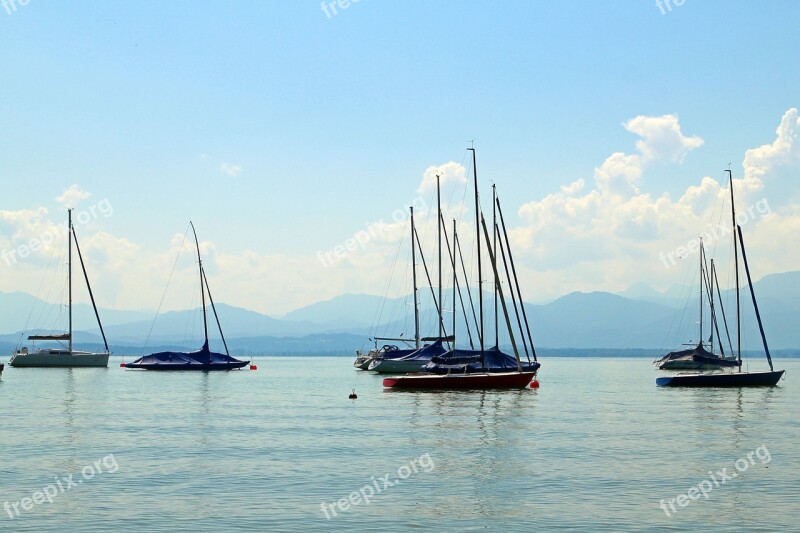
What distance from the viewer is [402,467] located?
1316 inches

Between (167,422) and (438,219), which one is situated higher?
(438,219)

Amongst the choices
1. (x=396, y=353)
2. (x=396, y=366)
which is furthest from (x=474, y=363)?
(x=396, y=353)

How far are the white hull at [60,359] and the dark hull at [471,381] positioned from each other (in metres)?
76.9

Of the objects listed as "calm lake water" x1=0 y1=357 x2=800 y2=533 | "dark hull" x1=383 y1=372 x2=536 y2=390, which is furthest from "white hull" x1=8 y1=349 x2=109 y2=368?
"calm lake water" x1=0 y1=357 x2=800 y2=533

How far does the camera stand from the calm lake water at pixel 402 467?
24797 mm

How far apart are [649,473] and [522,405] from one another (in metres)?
29.9

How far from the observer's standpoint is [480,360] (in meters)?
75.0

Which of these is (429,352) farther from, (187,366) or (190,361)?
(190,361)

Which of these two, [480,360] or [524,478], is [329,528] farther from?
[480,360]

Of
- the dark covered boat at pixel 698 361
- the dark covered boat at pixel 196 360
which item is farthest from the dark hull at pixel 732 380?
the dark covered boat at pixel 196 360

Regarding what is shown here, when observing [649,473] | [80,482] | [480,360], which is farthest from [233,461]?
[480,360]

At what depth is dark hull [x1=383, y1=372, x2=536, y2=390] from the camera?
71.4 m

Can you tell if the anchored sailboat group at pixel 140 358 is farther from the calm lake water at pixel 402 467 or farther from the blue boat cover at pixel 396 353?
the calm lake water at pixel 402 467

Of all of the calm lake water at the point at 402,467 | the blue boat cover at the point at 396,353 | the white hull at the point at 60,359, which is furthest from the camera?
the white hull at the point at 60,359
